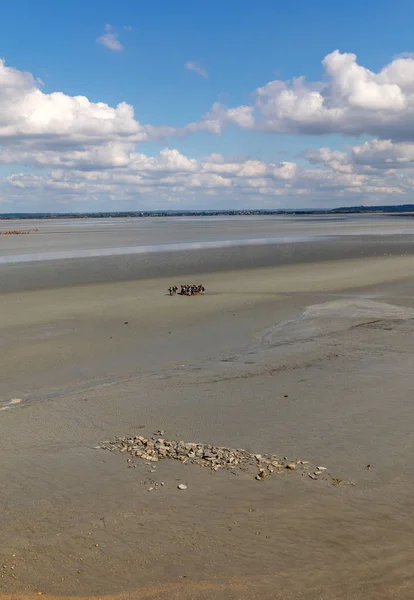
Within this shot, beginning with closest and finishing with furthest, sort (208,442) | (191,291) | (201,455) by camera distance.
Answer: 1. (201,455)
2. (208,442)
3. (191,291)

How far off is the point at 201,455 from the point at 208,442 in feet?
2.36

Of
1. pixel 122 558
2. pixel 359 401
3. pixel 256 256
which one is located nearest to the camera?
pixel 122 558

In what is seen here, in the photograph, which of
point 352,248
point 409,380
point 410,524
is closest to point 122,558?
point 410,524

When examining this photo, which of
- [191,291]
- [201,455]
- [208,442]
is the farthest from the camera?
[191,291]

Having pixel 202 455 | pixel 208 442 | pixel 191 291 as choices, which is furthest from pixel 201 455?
pixel 191 291

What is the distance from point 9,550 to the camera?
7789mm

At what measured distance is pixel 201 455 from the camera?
1072 centimetres

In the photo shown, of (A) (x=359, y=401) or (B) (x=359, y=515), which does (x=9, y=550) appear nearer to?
(B) (x=359, y=515)

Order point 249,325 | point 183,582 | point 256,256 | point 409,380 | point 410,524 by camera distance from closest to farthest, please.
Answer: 1. point 183,582
2. point 410,524
3. point 409,380
4. point 249,325
5. point 256,256

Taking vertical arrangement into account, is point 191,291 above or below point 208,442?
above

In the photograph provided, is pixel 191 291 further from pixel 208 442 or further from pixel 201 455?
pixel 201 455

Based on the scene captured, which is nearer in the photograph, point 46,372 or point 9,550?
point 9,550

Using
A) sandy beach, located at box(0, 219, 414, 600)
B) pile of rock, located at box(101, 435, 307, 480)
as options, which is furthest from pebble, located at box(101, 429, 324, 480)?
sandy beach, located at box(0, 219, 414, 600)

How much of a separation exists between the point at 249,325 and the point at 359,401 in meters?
9.87
